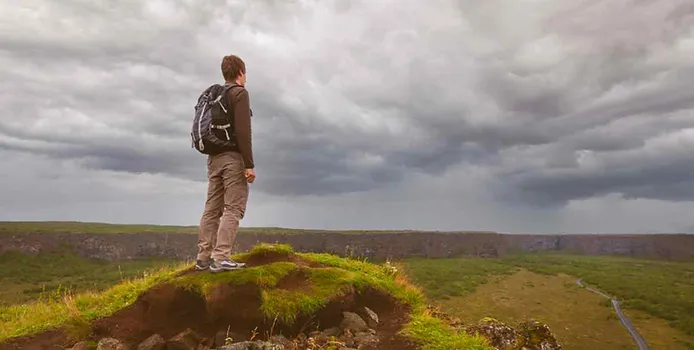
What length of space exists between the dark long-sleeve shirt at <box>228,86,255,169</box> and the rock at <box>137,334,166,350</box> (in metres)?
3.80

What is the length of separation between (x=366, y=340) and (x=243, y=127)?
5.11 metres

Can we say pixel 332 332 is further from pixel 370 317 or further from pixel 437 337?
pixel 437 337

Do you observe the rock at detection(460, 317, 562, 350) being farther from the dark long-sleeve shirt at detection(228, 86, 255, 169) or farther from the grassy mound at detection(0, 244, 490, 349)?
the dark long-sleeve shirt at detection(228, 86, 255, 169)

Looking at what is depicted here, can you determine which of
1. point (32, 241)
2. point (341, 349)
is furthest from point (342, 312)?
point (32, 241)

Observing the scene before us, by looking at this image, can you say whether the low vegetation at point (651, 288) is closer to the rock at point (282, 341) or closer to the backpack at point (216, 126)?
the rock at point (282, 341)

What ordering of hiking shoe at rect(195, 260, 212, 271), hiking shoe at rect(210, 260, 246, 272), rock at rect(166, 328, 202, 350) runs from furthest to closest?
1. hiking shoe at rect(195, 260, 212, 271)
2. hiking shoe at rect(210, 260, 246, 272)
3. rock at rect(166, 328, 202, 350)

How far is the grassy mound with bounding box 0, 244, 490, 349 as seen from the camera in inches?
386

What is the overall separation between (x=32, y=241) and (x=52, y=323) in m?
171

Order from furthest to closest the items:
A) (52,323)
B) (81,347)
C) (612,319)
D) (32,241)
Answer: (32,241), (612,319), (52,323), (81,347)

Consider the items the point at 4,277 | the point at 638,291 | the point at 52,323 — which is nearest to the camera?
the point at 52,323

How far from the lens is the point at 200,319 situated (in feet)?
33.8

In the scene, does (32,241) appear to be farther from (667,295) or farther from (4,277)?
(667,295)

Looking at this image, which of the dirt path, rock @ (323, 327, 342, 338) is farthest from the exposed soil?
the dirt path

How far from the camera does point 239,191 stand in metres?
10.0
